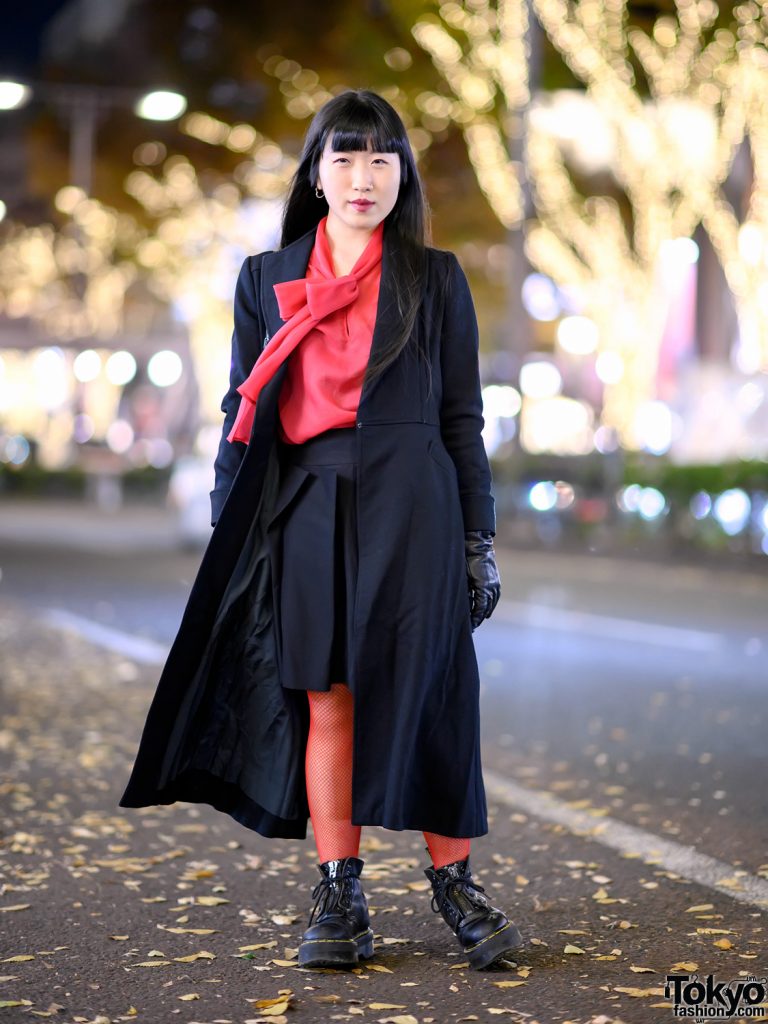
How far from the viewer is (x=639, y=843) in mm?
5211

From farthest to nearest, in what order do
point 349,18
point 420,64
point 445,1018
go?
1. point 349,18
2. point 420,64
3. point 445,1018

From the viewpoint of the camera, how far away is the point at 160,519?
3095 centimetres

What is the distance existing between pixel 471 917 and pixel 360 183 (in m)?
1.71

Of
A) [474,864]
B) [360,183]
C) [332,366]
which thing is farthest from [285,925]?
[360,183]

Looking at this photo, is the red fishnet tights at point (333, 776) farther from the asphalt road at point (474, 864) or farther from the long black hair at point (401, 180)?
the long black hair at point (401, 180)

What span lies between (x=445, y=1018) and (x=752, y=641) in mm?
7544

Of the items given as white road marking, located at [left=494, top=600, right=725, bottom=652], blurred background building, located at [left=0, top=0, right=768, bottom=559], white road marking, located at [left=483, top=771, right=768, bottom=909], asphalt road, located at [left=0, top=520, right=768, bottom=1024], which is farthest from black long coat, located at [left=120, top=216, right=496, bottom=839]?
blurred background building, located at [left=0, top=0, right=768, bottom=559]

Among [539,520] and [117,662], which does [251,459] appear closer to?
[117,662]

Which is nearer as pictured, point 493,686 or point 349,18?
point 493,686

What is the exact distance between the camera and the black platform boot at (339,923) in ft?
12.8

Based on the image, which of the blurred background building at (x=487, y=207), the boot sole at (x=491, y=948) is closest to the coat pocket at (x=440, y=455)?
the boot sole at (x=491, y=948)

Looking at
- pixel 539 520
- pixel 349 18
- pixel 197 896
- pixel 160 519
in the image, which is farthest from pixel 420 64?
pixel 197 896

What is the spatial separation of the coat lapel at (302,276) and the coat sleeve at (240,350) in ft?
0.15

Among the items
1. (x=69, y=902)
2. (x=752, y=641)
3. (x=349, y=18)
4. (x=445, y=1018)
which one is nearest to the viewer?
(x=445, y=1018)
